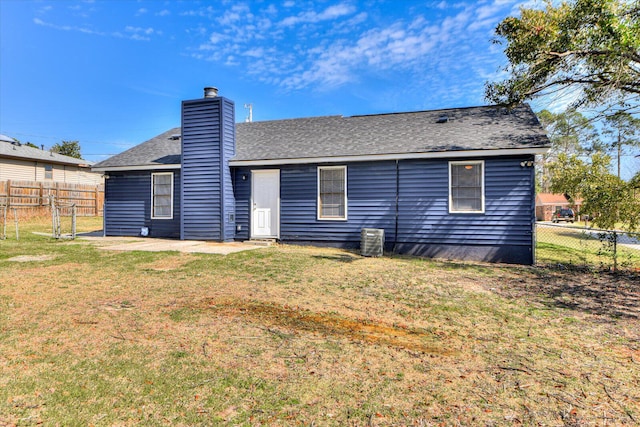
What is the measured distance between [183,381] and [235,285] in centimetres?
315

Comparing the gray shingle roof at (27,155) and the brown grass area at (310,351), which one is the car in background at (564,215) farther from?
the gray shingle roof at (27,155)

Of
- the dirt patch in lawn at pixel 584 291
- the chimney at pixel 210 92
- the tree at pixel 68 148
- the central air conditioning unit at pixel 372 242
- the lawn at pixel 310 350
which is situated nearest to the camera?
the lawn at pixel 310 350

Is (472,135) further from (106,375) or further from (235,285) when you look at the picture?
(106,375)

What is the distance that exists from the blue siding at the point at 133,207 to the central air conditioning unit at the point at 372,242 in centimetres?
688

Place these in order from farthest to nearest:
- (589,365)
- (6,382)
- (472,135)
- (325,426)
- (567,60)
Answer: (472,135) → (567,60) → (589,365) → (6,382) → (325,426)

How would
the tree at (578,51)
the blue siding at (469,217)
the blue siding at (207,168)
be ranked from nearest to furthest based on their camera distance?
1. the tree at (578,51)
2. the blue siding at (469,217)
3. the blue siding at (207,168)

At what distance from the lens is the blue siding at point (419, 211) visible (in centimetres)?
904

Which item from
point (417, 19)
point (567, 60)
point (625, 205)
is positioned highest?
point (417, 19)

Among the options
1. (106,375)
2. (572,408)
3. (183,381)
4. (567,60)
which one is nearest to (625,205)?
(567,60)

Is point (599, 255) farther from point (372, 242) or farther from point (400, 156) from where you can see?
point (372, 242)

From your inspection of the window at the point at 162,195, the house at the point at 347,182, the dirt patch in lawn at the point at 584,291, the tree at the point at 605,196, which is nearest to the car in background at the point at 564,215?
the house at the point at 347,182

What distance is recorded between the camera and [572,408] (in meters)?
2.34

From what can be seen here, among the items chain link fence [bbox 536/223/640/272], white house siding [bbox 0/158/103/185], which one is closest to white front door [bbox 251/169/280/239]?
chain link fence [bbox 536/223/640/272]

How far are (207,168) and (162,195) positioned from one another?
2356 mm
